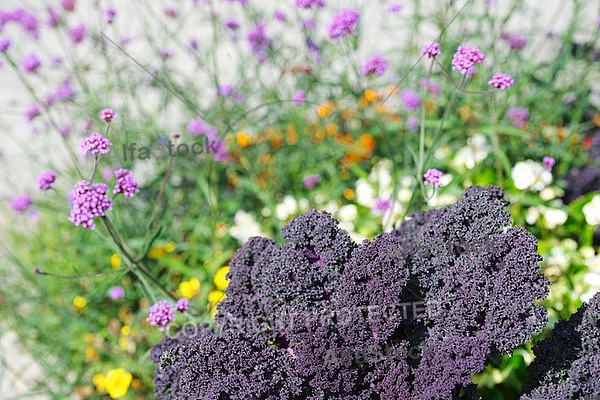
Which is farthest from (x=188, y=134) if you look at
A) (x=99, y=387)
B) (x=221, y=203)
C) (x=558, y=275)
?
(x=558, y=275)

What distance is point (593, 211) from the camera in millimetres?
2428

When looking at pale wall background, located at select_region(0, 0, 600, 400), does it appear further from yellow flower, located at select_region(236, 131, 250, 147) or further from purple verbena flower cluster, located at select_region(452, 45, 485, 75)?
purple verbena flower cluster, located at select_region(452, 45, 485, 75)

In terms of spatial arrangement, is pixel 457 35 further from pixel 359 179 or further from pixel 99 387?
pixel 99 387

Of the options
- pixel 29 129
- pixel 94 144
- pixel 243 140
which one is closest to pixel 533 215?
pixel 243 140

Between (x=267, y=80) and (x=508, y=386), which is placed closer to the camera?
(x=508, y=386)

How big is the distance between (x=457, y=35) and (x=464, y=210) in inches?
60.0

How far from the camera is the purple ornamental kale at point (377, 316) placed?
4.38ft

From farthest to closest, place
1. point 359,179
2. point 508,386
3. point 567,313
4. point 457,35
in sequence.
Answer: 1. point 359,179
2. point 457,35
3. point 567,313
4. point 508,386

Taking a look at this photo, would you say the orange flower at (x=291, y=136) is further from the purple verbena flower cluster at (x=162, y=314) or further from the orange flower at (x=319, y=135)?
the purple verbena flower cluster at (x=162, y=314)

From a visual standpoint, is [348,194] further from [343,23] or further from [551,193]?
[343,23]

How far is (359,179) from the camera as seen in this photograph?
3004mm

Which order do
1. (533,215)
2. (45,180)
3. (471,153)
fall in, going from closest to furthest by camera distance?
(45,180), (533,215), (471,153)

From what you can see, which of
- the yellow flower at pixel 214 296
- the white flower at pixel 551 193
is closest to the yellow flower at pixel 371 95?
the white flower at pixel 551 193

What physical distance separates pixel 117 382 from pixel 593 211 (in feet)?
5.98
